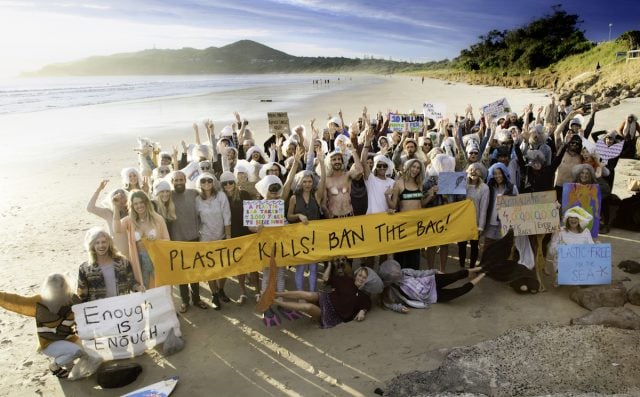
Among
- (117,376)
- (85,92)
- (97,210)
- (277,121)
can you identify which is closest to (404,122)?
(277,121)

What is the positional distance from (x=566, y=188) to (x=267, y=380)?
5.55m

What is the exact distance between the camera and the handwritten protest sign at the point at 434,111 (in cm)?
1123

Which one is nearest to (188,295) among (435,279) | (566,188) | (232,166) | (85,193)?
(232,166)

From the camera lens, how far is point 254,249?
21.0 feet

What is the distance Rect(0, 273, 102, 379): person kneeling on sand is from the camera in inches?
202

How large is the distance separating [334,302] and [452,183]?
8.49 ft

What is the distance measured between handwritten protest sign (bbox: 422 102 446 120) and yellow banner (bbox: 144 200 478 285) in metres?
4.90

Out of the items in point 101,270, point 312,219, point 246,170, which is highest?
point 246,170

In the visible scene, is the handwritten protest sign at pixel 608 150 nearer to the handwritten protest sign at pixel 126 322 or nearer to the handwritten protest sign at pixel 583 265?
the handwritten protest sign at pixel 583 265

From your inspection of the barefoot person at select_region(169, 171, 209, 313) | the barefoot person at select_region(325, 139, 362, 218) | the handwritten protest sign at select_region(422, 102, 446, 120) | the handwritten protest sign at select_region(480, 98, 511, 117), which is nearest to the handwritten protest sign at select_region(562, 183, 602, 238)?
the barefoot person at select_region(325, 139, 362, 218)

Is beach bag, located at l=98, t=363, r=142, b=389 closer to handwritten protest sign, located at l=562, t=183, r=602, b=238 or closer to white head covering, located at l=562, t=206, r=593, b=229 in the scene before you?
white head covering, located at l=562, t=206, r=593, b=229

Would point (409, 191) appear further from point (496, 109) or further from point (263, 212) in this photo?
point (496, 109)

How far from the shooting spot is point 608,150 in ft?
29.9

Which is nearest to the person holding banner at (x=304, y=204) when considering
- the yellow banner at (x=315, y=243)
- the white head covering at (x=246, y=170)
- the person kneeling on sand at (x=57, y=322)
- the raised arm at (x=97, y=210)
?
the yellow banner at (x=315, y=243)
